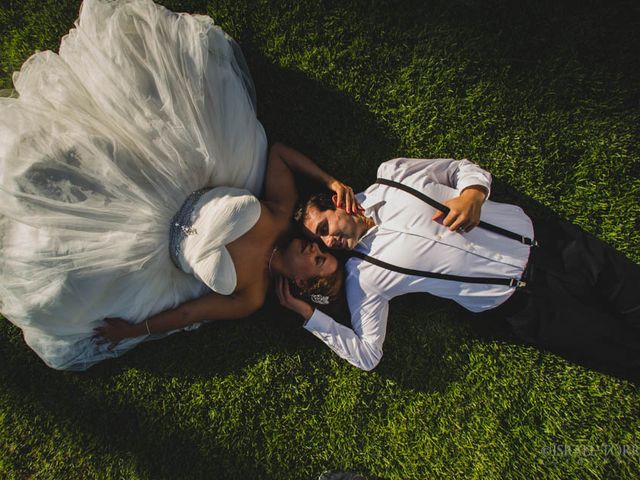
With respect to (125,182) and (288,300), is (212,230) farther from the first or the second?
(288,300)

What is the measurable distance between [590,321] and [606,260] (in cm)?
50

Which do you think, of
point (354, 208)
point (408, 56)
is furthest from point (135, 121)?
point (408, 56)

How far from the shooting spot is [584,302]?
307 cm

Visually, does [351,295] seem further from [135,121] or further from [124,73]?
[124,73]

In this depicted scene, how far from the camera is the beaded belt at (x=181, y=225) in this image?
2.69 metres

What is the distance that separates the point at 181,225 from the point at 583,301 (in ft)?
10.3

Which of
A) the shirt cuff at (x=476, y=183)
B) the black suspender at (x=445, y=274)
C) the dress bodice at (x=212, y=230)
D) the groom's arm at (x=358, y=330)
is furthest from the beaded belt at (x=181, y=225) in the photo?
the shirt cuff at (x=476, y=183)

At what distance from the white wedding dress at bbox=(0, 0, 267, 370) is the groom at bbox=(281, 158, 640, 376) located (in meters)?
0.93

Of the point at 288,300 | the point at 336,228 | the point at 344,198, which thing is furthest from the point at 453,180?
the point at 288,300

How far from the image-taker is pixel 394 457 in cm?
355

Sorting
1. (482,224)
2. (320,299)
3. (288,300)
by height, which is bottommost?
(288,300)

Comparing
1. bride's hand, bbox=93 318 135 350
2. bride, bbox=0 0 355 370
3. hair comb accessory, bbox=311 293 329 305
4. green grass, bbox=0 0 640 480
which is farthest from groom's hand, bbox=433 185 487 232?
bride's hand, bbox=93 318 135 350

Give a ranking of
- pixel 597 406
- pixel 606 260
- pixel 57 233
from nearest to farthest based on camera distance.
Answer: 1. pixel 57 233
2. pixel 606 260
3. pixel 597 406

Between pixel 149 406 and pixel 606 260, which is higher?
pixel 606 260
